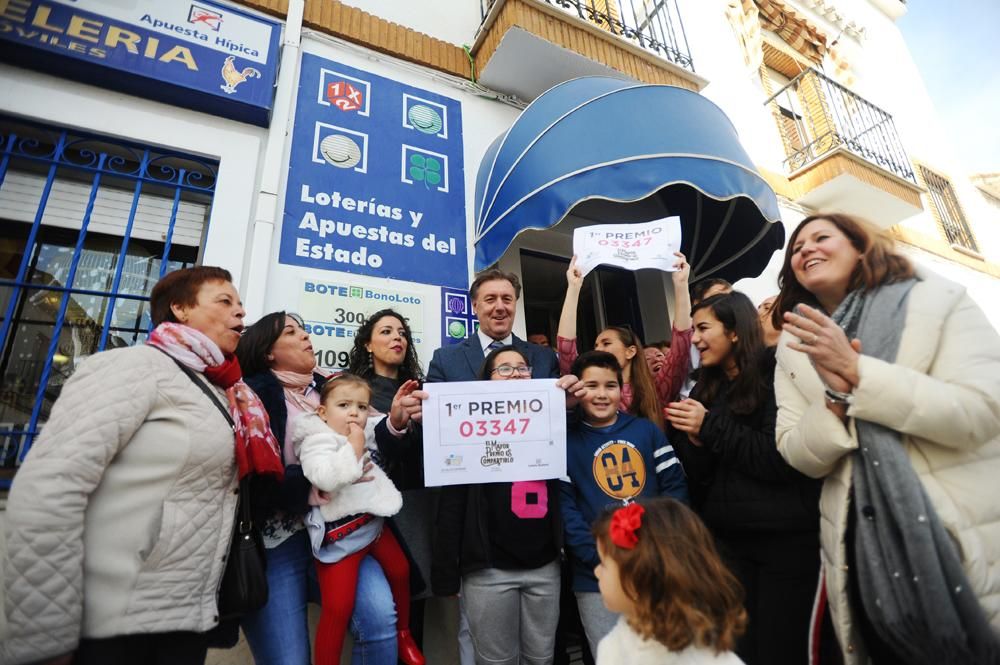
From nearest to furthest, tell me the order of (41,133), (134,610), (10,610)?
(10,610)
(134,610)
(41,133)

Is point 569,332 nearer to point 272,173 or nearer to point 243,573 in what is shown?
point 243,573

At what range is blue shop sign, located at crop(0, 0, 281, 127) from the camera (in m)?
2.64

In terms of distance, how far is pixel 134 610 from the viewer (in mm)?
1174

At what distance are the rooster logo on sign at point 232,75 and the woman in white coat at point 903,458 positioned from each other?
3696 mm

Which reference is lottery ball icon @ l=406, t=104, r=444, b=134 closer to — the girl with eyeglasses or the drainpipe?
the drainpipe

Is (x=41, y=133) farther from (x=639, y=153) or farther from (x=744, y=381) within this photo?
(x=744, y=381)

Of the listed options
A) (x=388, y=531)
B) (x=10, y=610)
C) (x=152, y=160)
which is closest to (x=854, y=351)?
(x=388, y=531)

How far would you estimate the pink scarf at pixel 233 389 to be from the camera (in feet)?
4.78

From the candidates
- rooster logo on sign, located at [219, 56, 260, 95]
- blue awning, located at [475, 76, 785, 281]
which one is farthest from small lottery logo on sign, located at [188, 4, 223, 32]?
blue awning, located at [475, 76, 785, 281]

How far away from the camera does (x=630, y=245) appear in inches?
102

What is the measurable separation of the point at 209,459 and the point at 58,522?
35 centimetres

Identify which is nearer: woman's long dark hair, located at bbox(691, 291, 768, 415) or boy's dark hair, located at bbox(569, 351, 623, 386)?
woman's long dark hair, located at bbox(691, 291, 768, 415)

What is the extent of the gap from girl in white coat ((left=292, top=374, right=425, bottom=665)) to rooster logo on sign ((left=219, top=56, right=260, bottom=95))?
2538 mm

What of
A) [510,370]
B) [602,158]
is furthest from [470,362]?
[602,158]
